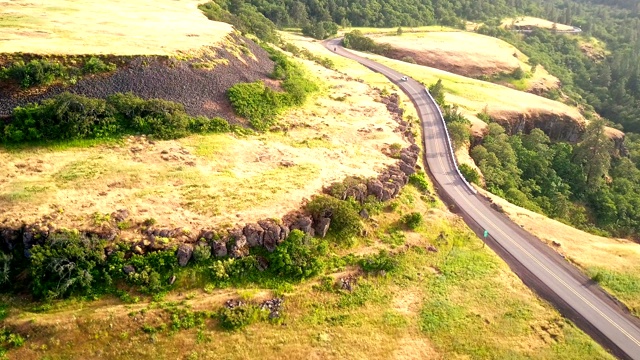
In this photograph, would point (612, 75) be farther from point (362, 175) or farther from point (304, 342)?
point (304, 342)

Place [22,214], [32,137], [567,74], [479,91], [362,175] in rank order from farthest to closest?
1. [567,74]
2. [479,91]
3. [362,175]
4. [32,137]
5. [22,214]

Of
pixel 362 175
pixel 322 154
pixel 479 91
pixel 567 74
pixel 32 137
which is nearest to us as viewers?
pixel 32 137

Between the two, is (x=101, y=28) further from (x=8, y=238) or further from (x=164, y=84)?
(x=8, y=238)

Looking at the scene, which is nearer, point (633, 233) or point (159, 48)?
point (159, 48)

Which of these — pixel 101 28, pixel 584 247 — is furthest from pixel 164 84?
pixel 584 247

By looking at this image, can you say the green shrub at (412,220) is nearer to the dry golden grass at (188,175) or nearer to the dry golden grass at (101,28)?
the dry golden grass at (188,175)

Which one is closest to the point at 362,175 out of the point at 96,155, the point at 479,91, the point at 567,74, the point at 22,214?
the point at 96,155
